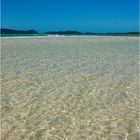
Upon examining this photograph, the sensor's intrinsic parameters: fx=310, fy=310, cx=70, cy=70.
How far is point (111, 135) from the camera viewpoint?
4270 mm

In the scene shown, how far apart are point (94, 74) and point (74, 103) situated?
321 centimetres

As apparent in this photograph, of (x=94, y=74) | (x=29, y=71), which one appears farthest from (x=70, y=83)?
(x=29, y=71)

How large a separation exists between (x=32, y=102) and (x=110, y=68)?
4.87 metres

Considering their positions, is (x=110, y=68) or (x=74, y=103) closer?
(x=74, y=103)

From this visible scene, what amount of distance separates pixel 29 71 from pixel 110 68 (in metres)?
2.68

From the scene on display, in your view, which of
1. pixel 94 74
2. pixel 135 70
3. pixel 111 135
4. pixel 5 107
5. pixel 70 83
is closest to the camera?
pixel 111 135

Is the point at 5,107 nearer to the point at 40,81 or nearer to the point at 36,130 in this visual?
the point at 36,130

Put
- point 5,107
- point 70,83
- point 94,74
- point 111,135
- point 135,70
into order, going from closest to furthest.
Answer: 1. point 111,135
2. point 5,107
3. point 70,83
4. point 94,74
5. point 135,70

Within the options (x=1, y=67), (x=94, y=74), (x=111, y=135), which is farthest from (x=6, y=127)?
(x=1, y=67)

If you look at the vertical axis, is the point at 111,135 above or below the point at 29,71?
below

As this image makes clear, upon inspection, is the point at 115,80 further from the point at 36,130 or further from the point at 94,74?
the point at 36,130

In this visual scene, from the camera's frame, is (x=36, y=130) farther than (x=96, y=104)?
No

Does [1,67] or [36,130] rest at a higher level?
[1,67]

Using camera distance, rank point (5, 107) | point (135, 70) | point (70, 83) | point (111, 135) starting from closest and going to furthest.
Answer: point (111, 135) < point (5, 107) < point (70, 83) < point (135, 70)
